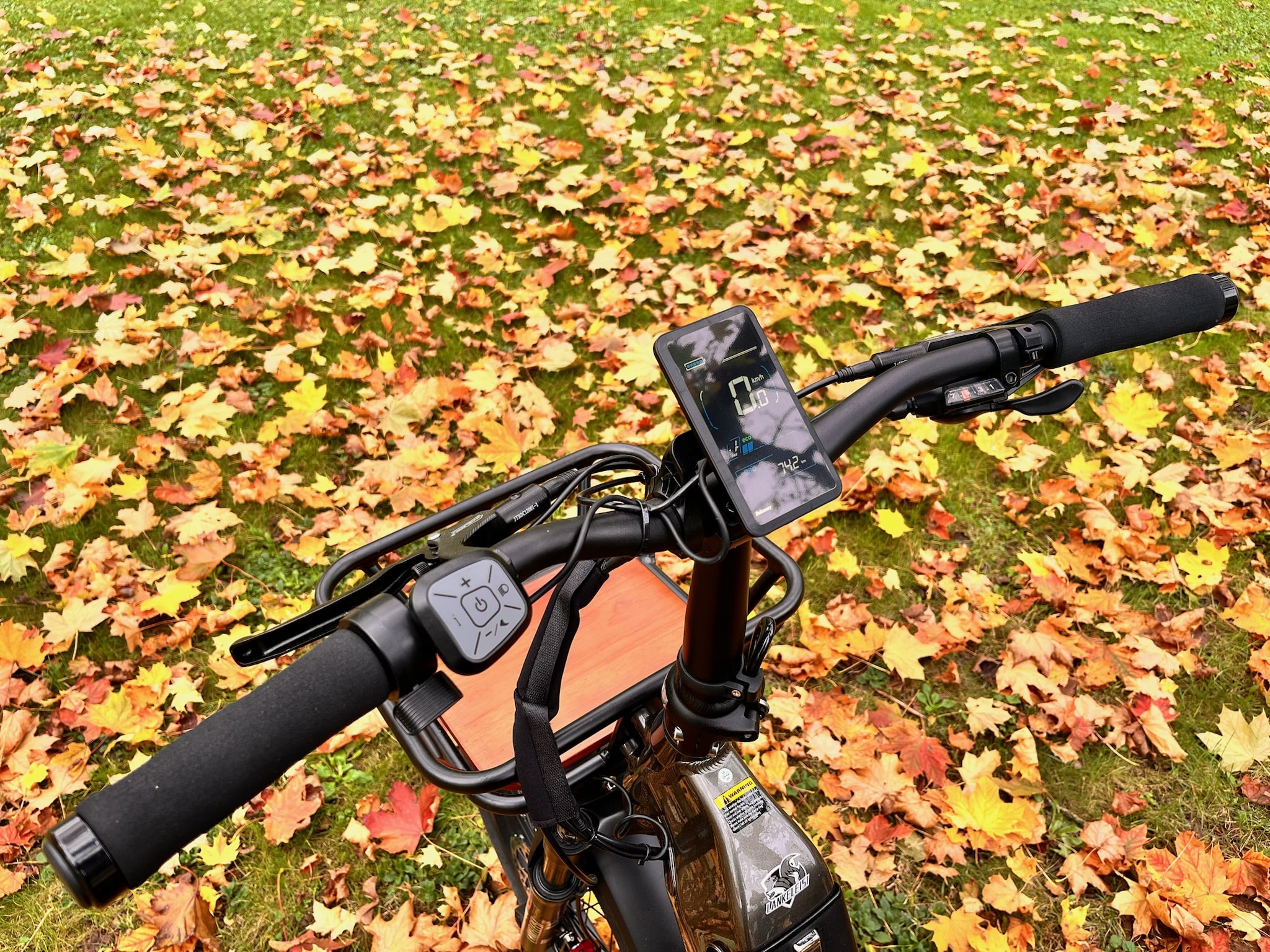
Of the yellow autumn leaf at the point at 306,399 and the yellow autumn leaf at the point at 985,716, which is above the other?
the yellow autumn leaf at the point at 306,399

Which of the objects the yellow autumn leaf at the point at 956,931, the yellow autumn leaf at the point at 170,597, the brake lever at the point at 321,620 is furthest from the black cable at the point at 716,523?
the yellow autumn leaf at the point at 170,597

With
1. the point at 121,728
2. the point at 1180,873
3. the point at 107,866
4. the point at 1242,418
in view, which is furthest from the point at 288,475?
the point at 1242,418

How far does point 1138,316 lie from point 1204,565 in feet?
7.21

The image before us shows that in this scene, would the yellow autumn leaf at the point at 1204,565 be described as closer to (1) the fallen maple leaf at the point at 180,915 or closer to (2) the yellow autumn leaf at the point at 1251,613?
(2) the yellow autumn leaf at the point at 1251,613

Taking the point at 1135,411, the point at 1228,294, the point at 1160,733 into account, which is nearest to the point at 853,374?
the point at 1228,294

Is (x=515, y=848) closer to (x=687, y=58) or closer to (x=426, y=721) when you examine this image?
(x=426, y=721)

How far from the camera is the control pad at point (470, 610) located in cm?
72

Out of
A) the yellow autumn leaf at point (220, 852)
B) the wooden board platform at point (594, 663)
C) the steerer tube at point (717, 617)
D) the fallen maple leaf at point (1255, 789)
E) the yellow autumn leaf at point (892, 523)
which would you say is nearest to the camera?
the steerer tube at point (717, 617)

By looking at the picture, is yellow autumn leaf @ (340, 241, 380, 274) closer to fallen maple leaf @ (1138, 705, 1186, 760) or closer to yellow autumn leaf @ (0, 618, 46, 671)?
yellow autumn leaf @ (0, 618, 46, 671)

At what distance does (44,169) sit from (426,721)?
575 centimetres

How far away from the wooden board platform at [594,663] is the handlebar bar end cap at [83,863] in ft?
3.07

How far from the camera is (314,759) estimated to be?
8.09 feet

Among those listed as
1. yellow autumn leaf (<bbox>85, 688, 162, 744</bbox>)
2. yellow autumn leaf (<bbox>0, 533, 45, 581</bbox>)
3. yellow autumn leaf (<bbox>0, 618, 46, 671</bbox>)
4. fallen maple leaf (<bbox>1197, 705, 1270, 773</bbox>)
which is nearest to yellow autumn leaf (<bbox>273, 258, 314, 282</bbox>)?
yellow autumn leaf (<bbox>0, 533, 45, 581</bbox>)

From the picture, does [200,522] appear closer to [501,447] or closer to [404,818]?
[501,447]
